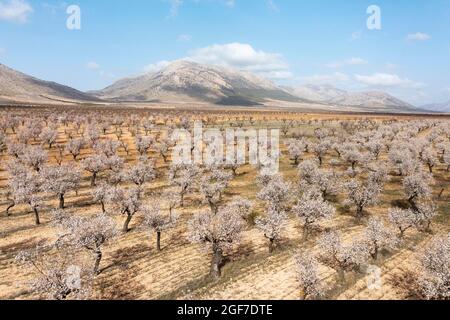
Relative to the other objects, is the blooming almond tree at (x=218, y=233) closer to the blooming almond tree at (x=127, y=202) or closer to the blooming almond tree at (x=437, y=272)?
the blooming almond tree at (x=127, y=202)

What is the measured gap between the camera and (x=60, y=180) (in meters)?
67.4

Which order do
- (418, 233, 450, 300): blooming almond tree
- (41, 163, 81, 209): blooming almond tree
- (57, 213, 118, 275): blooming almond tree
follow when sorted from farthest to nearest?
(41, 163, 81, 209): blooming almond tree → (57, 213, 118, 275): blooming almond tree → (418, 233, 450, 300): blooming almond tree

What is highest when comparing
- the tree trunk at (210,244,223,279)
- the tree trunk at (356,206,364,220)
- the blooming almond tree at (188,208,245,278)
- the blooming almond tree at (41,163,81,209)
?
the blooming almond tree at (41,163,81,209)

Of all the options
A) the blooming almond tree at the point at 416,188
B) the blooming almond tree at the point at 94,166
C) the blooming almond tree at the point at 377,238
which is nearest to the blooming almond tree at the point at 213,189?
the blooming almond tree at the point at 94,166

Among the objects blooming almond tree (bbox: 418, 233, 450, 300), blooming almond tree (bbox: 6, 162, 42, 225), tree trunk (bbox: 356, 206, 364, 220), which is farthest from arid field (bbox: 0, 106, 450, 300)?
tree trunk (bbox: 356, 206, 364, 220)

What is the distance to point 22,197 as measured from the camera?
203 ft

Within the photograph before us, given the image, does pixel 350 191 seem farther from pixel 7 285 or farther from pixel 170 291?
pixel 7 285

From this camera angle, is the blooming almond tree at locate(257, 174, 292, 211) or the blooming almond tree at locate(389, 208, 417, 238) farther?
the blooming almond tree at locate(257, 174, 292, 211)

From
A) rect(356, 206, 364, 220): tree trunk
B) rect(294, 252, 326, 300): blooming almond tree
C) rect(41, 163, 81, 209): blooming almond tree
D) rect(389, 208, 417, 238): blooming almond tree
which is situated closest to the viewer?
rect(294, 252, 326, 300): blooming almond tree

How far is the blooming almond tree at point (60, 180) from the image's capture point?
6581 cm

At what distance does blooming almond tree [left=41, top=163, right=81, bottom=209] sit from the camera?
2591 inches

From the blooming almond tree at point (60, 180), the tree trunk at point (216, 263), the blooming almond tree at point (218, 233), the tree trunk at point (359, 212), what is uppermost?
the blooming almond tree at point (60, 180)

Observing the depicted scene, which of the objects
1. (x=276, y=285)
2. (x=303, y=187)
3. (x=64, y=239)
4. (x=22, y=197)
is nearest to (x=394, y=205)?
(x=303, y=187)

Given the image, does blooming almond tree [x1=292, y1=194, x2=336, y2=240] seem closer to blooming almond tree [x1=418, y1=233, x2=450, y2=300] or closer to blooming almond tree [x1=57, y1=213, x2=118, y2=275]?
blooming almond tree [x1=418, y1=233, x2=450, y2=300]
